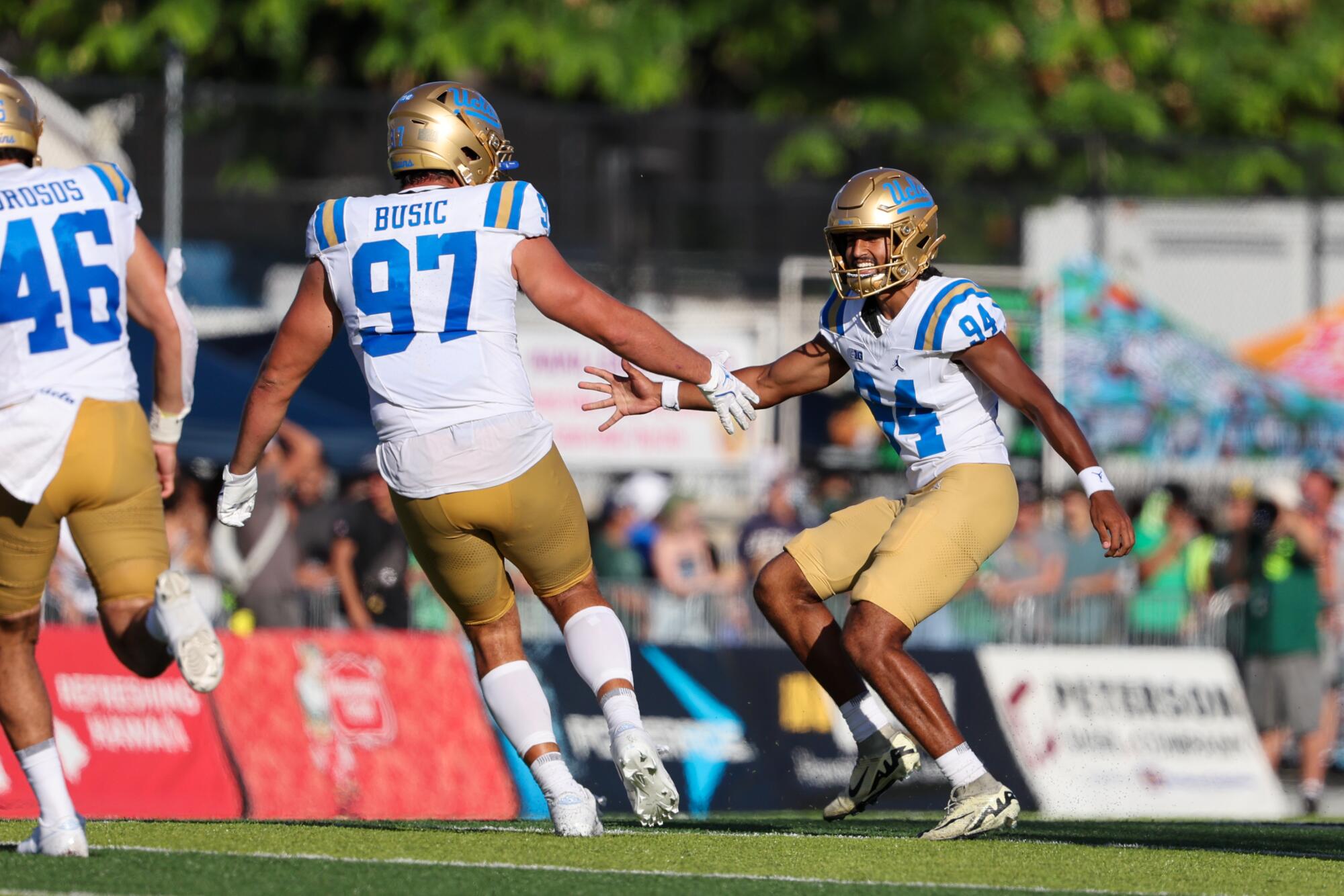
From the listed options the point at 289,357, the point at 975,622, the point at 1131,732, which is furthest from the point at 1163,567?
the point at 289,357

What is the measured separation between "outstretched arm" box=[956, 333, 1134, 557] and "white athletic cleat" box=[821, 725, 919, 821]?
34.8 inches

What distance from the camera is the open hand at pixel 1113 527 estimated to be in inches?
246

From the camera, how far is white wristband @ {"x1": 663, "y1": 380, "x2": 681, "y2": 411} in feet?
21.7

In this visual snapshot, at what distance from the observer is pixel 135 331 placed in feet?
42.1

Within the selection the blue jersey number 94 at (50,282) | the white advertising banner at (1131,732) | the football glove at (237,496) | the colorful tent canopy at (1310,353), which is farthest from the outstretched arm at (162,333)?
the colorful tent canopy at (1310,353)

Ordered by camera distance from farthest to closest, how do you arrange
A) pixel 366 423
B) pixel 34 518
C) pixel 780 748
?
pixel 366 423 → pixel 780 748 → pixel 34 518

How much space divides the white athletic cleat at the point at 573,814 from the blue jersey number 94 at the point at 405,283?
4.43 feet

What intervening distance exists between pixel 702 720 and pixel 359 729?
1.76 m

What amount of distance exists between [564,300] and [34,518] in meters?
1.54

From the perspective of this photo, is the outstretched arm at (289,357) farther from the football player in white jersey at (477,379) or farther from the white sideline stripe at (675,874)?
the white sideline stripe at (675,874)

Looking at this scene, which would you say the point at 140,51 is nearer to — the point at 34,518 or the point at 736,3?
the point at 736,3

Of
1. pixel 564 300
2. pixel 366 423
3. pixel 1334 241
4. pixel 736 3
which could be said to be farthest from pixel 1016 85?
pixel 564 300

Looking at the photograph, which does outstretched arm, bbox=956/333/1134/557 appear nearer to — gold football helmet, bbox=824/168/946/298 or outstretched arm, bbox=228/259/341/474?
gold football helmet, bbox=824/168/946/298

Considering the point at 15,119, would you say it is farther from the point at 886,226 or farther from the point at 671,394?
the point at 886,226
